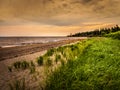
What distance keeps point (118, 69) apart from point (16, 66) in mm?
5834

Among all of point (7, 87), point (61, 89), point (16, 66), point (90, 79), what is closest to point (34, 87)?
point (7, 87)

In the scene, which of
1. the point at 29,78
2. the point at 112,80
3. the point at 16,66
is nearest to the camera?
the point at 112,80

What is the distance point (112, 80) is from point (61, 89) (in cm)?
123

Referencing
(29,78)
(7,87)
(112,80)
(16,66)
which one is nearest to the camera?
(112,80)

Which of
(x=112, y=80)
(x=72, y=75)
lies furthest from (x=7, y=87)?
(x=112, y=80)

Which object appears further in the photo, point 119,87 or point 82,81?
point 82,81

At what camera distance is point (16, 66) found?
10.7 meters

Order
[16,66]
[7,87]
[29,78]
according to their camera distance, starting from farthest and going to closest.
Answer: [16,66] < [29,78] < [7,87]

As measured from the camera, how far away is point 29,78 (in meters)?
7.66

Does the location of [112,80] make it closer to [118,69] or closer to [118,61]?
[118,69]

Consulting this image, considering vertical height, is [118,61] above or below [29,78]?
above

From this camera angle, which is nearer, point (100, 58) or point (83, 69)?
point (83, 69)

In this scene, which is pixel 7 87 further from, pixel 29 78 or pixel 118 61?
pixel 118 61

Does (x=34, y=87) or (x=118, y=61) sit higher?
(x=118, y=61)
